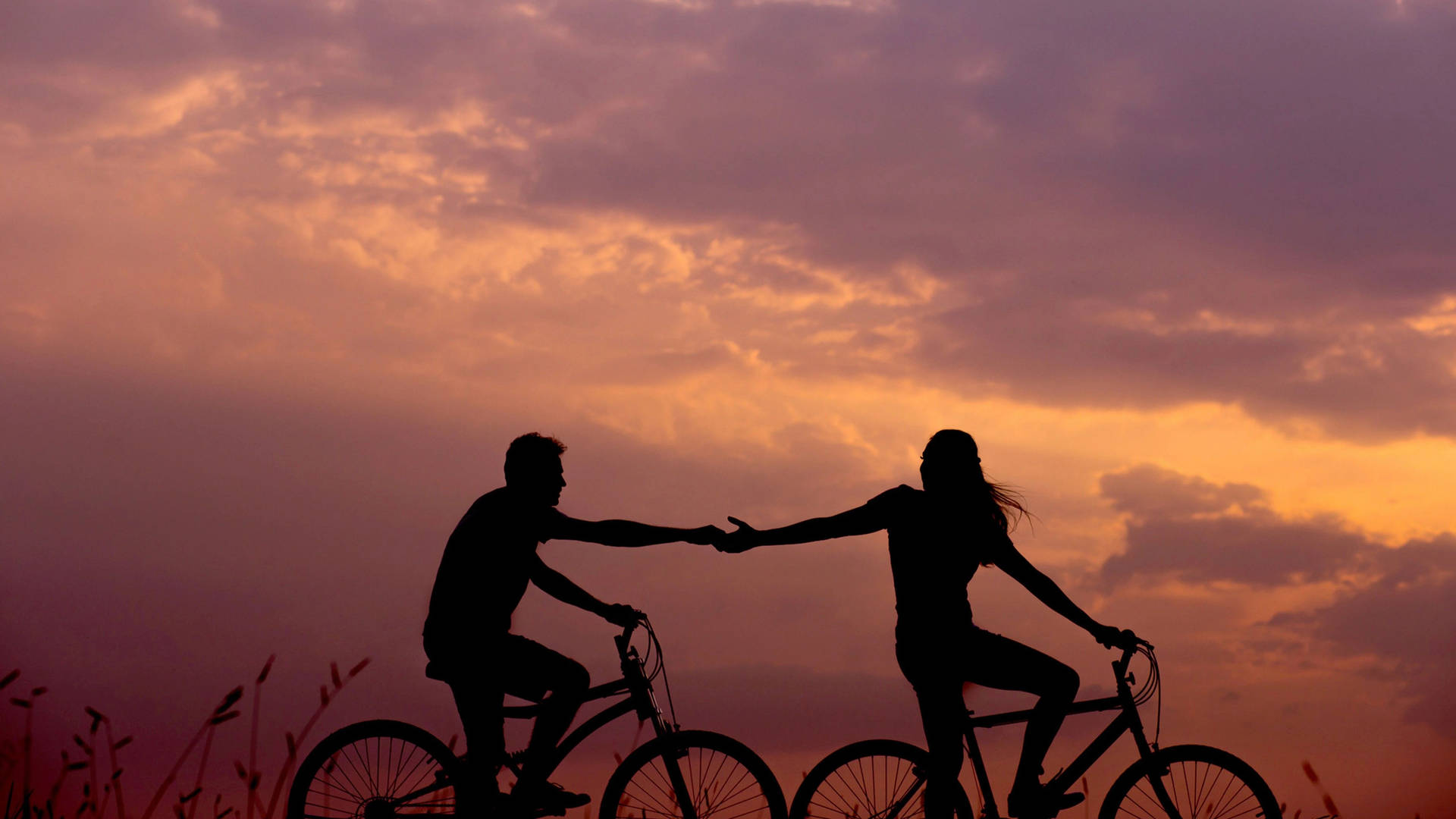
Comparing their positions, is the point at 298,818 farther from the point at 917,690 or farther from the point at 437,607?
the point at 917,690

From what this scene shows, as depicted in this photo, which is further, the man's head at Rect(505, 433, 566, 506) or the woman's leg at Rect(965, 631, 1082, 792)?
the man's head at Rect(505, 433, 566, 506)

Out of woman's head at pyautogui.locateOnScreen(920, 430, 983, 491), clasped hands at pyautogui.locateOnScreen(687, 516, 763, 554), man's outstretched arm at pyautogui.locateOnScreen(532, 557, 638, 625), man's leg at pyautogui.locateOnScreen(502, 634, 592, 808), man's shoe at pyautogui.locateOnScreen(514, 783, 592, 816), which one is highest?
woman's head at pyautogui.locateOnScreen(920, 430, 983, 491)

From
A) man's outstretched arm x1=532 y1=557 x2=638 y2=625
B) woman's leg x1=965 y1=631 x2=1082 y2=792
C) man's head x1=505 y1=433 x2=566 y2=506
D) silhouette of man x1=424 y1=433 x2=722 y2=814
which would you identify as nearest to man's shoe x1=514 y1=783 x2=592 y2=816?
silhouette of man x1=424 y1=433 x2=722 y2=814

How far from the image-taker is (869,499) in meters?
8.07

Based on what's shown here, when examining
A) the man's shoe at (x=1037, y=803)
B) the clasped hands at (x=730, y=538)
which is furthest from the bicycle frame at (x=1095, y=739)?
the clasped hands at (x=730, y=538)

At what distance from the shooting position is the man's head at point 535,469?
816cm

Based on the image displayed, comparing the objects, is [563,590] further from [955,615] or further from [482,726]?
[955,615]

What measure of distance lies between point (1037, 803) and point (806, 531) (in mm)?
2169

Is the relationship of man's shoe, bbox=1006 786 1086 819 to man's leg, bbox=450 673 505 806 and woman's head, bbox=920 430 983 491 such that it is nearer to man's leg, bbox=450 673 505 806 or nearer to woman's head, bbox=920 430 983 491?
woman's head, bbox=920 430 983 491

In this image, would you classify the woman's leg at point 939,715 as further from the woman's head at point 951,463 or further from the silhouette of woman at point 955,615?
the woman's head at point 951,463

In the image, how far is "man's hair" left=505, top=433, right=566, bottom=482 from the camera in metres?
8.16

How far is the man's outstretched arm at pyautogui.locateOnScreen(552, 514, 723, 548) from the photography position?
8406 millimetres

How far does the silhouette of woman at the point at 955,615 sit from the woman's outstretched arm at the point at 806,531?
0.06m

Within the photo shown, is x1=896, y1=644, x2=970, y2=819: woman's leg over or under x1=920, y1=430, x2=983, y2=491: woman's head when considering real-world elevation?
under
